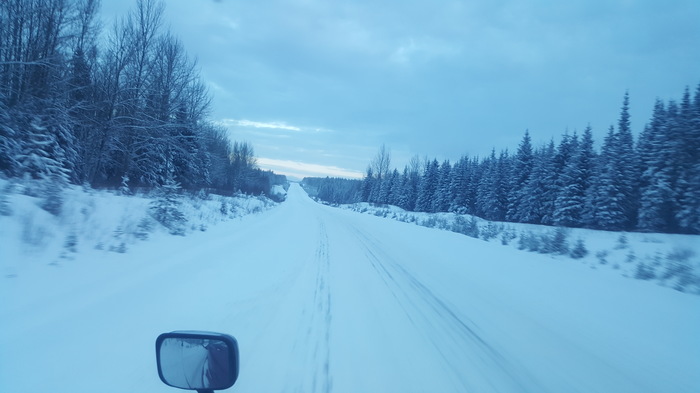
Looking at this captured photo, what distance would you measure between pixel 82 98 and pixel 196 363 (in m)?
27.5

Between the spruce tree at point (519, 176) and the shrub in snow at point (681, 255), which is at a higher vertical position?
the spruce tree at point (519, 176)

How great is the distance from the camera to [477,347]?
15.3 feet

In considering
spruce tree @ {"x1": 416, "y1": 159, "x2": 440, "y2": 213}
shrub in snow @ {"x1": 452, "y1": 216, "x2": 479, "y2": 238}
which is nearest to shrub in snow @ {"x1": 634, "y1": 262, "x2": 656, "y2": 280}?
shrub in snow @ {"x1": 452, "y1": 216, "x2": 479, "y2": 238}

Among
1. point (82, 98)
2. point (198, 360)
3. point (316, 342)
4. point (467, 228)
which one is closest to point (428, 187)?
point (467, 228)

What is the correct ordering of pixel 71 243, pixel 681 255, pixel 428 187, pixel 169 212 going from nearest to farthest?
pixel 71 243 → pixel 681 255 → pixel 169 212 → pixel 428 187

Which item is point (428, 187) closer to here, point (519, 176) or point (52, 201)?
point (519, 176)

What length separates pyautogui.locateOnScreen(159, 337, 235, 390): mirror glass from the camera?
92.8 inches

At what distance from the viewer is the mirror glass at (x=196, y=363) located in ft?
7.73

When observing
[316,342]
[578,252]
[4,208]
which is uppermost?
[578,252]

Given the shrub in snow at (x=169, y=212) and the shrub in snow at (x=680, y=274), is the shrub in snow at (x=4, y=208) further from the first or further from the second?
the shrub in snow at (x=680, y=274)

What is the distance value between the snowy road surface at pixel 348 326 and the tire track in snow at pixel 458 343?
24mm

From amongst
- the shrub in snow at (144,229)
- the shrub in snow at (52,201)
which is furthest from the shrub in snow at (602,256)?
the shrub in snow at (52,201)

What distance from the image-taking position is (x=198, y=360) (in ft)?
7.93

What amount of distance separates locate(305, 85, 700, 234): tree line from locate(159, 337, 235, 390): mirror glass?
31221mm
